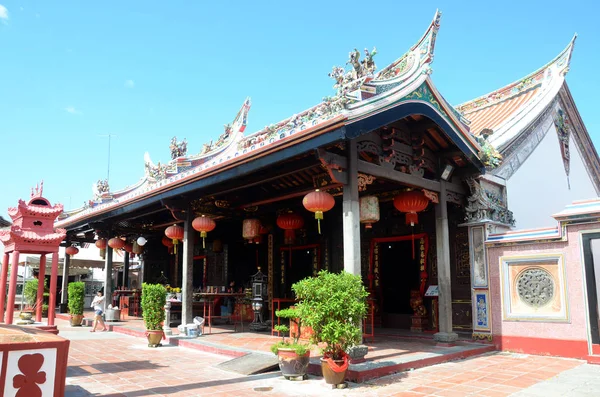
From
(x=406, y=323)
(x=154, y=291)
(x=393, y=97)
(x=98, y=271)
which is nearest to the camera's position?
(x=393, y=97)

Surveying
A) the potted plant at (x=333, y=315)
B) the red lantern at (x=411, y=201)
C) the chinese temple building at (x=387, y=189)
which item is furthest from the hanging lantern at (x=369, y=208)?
the potted plant at (x=333, y=315)

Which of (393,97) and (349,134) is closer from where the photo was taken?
(349,134)

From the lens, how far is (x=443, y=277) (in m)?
8.59

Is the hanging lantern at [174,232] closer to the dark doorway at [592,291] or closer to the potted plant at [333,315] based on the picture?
the potted plant at [333,315]

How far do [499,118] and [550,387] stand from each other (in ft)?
24.6

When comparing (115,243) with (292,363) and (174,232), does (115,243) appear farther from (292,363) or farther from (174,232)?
(292,363)

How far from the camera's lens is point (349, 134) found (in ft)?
20.8

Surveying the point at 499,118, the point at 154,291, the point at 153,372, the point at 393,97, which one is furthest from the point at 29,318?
the point at 499,118

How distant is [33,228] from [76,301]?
624 centimetres

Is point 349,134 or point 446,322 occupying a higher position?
point 349,134

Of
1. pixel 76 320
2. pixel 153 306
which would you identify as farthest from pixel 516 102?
pixel 76 320

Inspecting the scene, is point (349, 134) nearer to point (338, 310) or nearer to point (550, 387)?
point (338, 310)

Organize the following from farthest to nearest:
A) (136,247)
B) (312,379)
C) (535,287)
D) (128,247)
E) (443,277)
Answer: (128,247), (136,247), (443,277), (535,287), (312,379)

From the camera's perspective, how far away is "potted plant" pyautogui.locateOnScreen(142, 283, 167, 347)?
905 cm
